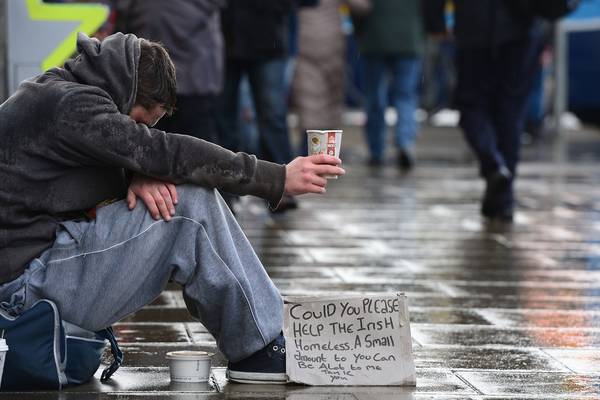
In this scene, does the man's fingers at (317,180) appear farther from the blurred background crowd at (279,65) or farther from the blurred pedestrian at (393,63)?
the blurred pedestrian at (393,63)

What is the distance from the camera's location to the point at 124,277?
4266mm

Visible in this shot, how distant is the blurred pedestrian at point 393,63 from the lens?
45.0 ft

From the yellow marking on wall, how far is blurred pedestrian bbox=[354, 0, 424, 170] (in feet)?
22.7

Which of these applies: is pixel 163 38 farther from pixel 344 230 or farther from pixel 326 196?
pixel 326 196

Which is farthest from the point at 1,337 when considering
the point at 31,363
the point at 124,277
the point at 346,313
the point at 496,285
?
the point at 496,285

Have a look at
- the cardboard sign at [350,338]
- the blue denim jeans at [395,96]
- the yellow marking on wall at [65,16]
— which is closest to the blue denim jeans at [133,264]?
the cardboard sign at [350,338]

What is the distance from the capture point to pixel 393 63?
1409 centimetres

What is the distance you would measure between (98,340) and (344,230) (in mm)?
4506

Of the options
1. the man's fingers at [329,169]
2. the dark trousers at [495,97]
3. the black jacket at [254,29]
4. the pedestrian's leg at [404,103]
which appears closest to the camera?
the man's fingers at [329,169]

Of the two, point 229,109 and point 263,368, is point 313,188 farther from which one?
point 229,109

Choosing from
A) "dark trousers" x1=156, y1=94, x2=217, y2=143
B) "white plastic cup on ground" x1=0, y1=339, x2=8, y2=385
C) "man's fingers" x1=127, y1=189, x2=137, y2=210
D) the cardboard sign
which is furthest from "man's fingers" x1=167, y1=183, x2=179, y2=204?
"dark trousers" x1=156, y1=94, x2=217, y2=143

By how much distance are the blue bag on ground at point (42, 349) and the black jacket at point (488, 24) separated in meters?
5.42

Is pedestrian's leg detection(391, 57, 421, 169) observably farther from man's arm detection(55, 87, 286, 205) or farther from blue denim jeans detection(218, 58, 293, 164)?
man's arm detection(55, 87, 286, 205)

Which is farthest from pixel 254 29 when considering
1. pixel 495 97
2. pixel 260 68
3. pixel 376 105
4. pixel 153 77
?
pixel 153 77
